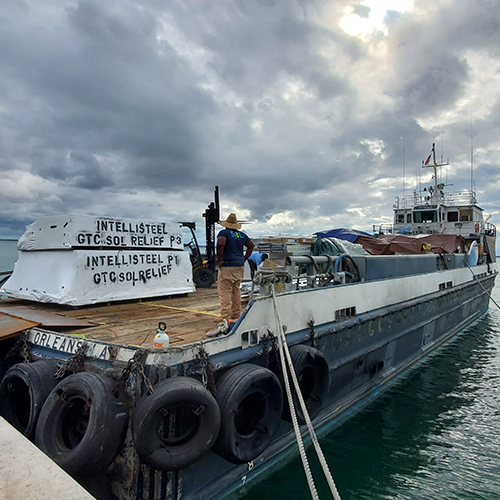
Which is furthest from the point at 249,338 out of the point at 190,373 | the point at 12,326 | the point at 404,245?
the point at 404,245

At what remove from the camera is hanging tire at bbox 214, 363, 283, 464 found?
3.44m

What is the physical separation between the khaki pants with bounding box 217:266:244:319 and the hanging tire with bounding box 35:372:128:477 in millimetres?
2161

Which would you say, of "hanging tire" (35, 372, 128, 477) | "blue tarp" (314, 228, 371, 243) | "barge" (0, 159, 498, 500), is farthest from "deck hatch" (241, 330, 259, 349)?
"blue tarp" (314, 228, 371, 243)

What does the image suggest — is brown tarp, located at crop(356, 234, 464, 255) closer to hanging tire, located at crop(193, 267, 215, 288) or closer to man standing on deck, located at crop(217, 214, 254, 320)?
hanging tire, located at crop(193, 267, 215, 288)

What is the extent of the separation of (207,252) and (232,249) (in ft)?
18.6

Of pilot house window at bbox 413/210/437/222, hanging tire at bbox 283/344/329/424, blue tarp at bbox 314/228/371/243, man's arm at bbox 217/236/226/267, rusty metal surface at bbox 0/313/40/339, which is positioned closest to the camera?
rusty metal surface at bbox 0/313/40/339

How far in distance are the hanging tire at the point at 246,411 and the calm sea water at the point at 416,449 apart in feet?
2.94

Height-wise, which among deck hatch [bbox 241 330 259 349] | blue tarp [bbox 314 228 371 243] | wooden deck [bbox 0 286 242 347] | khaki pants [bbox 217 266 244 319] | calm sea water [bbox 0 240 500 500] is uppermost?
blue tarp [bbox 314 228 371 243]

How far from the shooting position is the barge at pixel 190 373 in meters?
3.10

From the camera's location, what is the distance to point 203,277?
991cm

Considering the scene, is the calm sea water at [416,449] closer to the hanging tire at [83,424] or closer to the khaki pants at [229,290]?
the hanging tire at [83,424]

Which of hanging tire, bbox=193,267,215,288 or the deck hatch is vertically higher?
hanging tire, bbox=193,267,215,288

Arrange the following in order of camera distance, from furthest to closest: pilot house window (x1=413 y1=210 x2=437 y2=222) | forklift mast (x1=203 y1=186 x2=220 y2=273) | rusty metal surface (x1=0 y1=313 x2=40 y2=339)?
pilot house window (x1=413 y1=210 x2=437 y2=222) → forklift mast (x1=203 y1=186 x2=220 y2=273) → rusty metal surface (x1=0 y1=313 x2=40 y2=339)

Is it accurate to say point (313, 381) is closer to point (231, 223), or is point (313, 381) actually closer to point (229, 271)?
point (229, 271)
